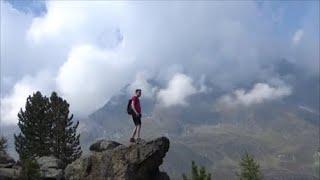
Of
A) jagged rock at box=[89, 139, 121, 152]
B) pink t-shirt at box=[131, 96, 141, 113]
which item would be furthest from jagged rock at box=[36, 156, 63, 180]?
pink t-shirt at box=[131, 96, 141, 113]

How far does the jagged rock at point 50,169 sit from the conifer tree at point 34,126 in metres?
23.8

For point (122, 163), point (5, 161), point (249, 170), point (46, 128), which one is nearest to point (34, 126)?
point (46, 128)

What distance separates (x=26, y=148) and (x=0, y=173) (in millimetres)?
28196

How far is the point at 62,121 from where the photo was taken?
226 ft

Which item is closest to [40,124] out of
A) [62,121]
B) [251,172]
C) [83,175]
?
[62,121]

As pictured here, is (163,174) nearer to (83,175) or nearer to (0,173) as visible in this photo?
(83,175)

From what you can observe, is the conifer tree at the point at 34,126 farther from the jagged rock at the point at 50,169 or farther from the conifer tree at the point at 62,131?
the jagged rock at the point at 50,169

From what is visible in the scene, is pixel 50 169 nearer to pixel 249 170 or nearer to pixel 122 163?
pixel 122 163

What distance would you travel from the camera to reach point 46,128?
67750 millimetres

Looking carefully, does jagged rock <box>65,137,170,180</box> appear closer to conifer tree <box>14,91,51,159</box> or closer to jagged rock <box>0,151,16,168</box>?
jagged rock <box>0,151,16,168</box>

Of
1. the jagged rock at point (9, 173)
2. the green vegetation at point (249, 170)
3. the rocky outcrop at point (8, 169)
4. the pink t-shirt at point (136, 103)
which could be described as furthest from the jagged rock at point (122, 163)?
the green vegetation at point (249, 170)

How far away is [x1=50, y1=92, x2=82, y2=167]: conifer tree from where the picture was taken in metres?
68.0

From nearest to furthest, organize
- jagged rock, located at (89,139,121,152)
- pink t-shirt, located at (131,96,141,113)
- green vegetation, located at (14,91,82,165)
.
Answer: pink t-shirt, located at (131,96,141,113) → jagged rock, located at (89,139,121,152) → green vegetation, located at (14,91,82,165)

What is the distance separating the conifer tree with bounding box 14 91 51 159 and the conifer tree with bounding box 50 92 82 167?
883 mm
